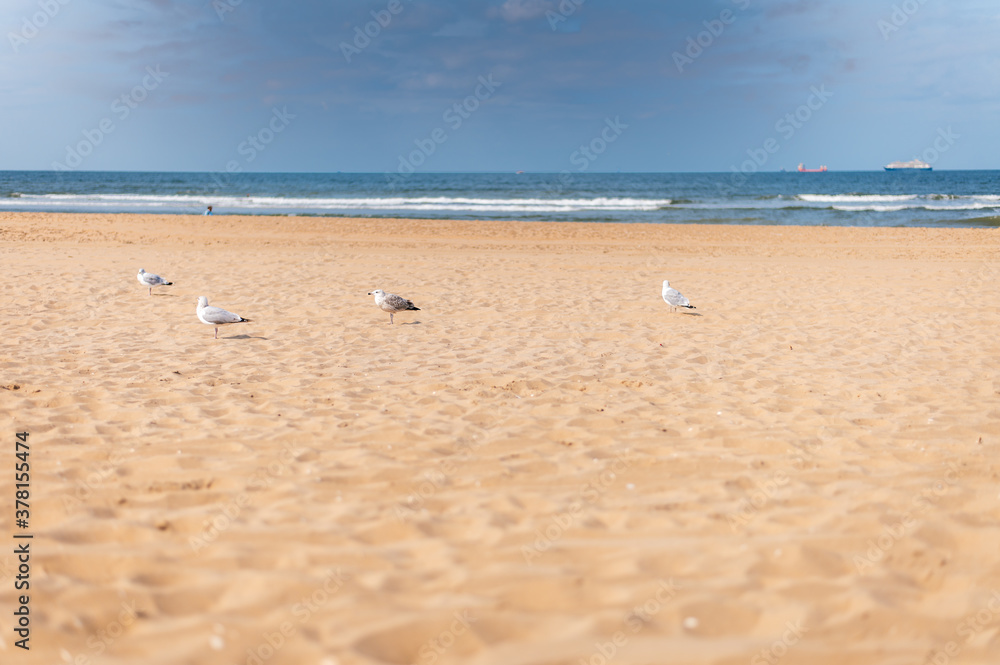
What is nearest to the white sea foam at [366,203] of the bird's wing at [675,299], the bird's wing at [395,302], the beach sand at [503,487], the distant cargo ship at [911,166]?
the bird's wing at [675,299]

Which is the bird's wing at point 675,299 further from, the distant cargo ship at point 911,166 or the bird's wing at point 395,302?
the distant cargo ship at point 911,166

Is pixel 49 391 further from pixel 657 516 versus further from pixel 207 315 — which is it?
pixel 657 516

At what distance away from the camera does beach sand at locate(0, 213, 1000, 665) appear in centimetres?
304

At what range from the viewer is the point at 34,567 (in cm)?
338

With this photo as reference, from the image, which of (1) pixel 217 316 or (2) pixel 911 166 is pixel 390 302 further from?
(2) pixel 911 166

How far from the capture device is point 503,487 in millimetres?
4363

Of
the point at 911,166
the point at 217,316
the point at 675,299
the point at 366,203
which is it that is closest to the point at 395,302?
the point at 217,316

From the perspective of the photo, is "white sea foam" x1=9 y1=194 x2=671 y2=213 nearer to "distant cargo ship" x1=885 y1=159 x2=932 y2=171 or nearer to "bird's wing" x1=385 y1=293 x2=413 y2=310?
"bird's wing" x1=385 y1=293 x2=413 y2=310

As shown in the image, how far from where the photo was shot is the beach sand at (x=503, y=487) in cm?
304

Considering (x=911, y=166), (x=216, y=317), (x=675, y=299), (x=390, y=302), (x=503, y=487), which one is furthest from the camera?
(x=911, y=166)

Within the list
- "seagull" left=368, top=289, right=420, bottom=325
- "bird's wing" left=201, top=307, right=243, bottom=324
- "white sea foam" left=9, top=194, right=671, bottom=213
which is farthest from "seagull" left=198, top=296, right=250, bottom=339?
"white sea foam" left=9, top=194, right=671, bottom=213

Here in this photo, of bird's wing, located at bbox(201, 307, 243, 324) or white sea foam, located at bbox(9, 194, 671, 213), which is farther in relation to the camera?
white sea foam, located at bbox(9, 194, 671, 213)

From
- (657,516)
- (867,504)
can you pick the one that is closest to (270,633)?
(657,516)

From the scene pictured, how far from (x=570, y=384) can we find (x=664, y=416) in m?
1.12
